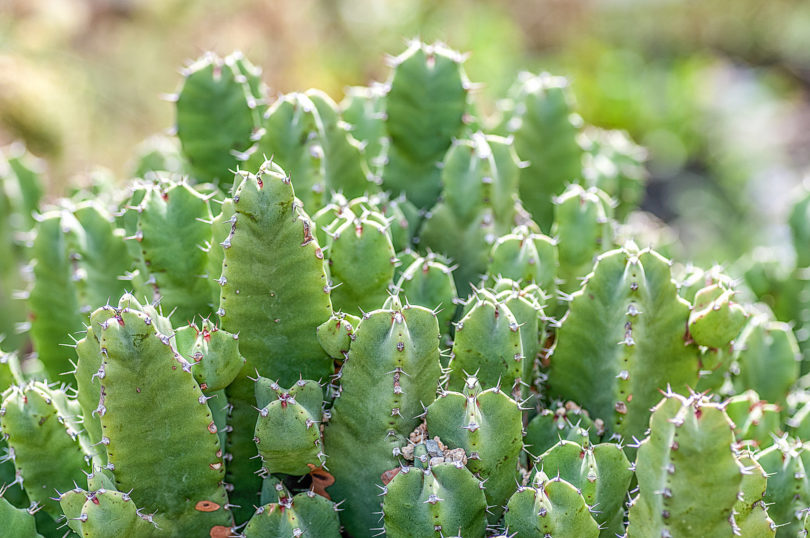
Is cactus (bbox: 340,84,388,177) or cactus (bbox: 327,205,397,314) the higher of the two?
cactus (bbox: 340,84,388,177)

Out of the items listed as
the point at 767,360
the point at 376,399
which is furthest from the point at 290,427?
the point at 767,360

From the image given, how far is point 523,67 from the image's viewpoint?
8.58m

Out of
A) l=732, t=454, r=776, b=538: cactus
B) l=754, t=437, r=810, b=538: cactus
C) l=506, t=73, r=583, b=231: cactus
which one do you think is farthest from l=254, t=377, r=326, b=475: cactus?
l=506, t=73, r=583, b=231: cactus

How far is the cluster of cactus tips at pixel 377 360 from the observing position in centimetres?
179

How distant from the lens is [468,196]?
8.09 ft

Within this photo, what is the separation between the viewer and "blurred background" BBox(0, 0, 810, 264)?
5226 mm

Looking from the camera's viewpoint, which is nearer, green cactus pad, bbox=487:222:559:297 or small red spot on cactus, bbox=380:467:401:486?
small red spot on cactus, bbox=380:467:401:486

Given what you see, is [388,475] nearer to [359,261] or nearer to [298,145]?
Answer: [359,261]

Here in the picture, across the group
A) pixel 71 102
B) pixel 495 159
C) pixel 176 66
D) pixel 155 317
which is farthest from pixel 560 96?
pixel 176 66

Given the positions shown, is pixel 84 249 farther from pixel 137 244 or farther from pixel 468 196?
pixel 468 196

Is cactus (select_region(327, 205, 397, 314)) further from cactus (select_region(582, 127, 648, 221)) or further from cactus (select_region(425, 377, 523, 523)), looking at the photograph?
cactus (select_region(582, 127, 648, 221))

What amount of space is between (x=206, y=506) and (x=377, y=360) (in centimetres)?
52

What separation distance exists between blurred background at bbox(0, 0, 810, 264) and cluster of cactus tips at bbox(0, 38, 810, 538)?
8.30 ft

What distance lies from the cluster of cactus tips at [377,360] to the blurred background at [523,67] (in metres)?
2.53
